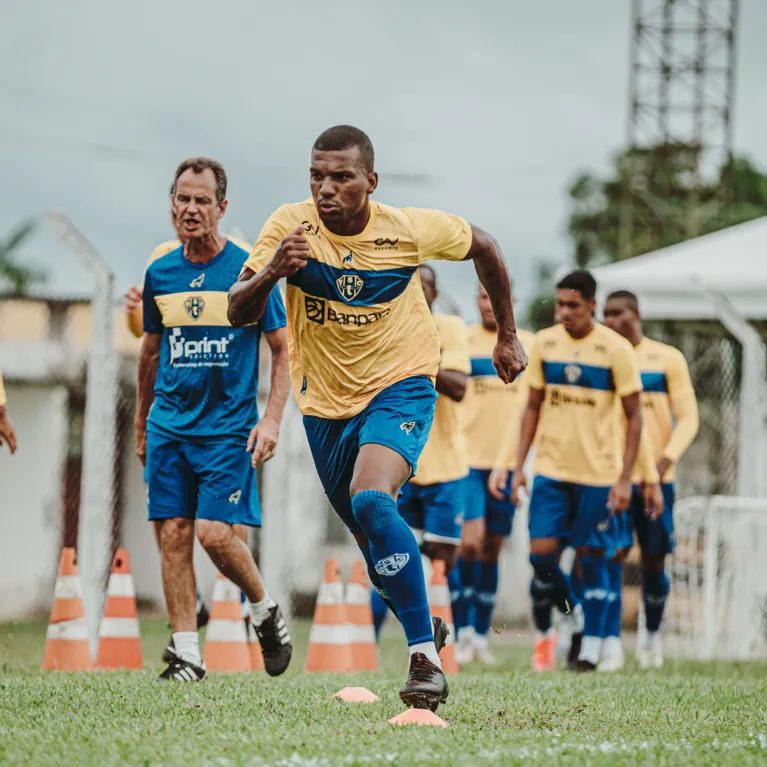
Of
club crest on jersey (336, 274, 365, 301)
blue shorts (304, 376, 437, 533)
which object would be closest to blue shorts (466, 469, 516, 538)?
blue shorts (304, 376, 437, 533)

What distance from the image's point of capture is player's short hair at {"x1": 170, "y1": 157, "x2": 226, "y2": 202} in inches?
299

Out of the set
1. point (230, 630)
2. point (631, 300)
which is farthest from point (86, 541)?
point (631, 300)

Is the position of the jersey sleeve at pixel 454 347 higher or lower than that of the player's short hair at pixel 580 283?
lower

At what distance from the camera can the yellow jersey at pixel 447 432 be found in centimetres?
981

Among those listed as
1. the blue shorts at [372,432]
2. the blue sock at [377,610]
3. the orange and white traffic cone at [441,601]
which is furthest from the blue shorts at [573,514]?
the blue shorts at [372,432]

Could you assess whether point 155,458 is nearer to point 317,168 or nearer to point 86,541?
point 317,168

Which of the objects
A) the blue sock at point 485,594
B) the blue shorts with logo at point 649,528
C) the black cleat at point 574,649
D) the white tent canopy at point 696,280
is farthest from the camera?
the white tent canopy at point 696,280

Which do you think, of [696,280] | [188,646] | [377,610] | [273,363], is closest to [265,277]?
[273,363]

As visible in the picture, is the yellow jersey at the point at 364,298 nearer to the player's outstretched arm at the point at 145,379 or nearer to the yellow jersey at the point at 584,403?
the player's outstretched arm at the point at 145,379

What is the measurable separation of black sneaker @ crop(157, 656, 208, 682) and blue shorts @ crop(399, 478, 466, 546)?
2898 millimetres

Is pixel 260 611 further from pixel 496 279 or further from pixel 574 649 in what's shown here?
pixel 574 649

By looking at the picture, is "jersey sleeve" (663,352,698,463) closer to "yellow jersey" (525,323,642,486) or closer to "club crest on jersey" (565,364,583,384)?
"yellow jersey" (525,323,642,486)

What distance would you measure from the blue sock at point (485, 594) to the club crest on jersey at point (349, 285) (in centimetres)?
572

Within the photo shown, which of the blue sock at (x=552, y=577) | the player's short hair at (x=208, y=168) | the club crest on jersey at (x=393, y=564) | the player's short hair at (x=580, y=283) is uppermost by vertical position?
the player's short hair at (x=208, y=168)
